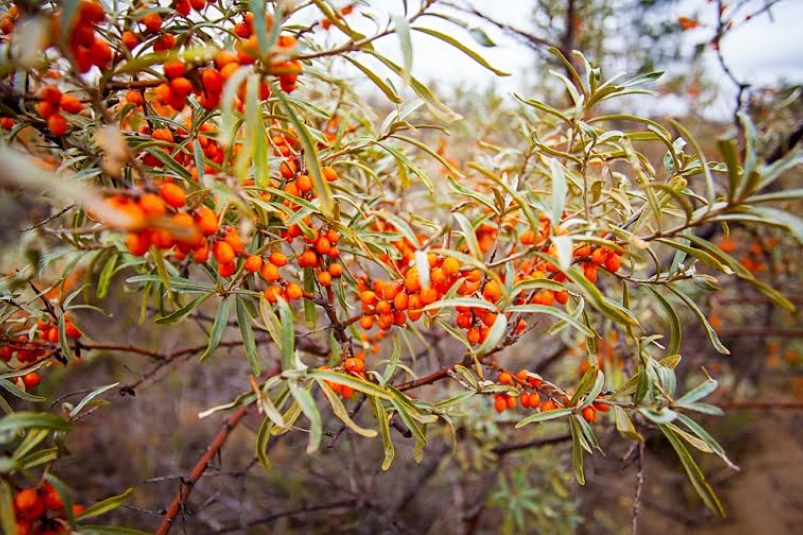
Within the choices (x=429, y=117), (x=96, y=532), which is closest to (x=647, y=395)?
(x=96, y=532)

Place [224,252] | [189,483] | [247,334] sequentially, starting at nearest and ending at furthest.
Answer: [224,252], [247,334], [189,483]

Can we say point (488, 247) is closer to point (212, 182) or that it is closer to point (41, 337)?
point (212, 182)

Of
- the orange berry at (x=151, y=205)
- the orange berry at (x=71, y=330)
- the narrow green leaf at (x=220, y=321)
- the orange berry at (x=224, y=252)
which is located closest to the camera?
the orange berry at (x=151, y=205)

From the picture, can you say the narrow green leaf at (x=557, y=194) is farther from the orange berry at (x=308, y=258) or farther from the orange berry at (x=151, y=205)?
the orange berry at (x=151, y=205)

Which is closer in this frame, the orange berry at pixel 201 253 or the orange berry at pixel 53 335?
the orange berry at pixel 201 253

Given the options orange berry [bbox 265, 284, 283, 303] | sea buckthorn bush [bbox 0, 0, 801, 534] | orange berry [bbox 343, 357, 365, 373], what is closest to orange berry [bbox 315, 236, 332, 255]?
sea buckthorn bush [bbox 0, 0, 801, 534]

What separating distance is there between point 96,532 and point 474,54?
987 mm

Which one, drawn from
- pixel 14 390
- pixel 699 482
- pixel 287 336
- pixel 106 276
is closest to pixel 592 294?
pixel 699 482

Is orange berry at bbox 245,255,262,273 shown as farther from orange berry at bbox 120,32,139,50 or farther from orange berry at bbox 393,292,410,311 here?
orange berry at bbox 120,32,139,50

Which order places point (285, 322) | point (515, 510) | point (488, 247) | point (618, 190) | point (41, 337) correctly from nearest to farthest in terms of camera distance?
1. point (285, 322)
2. point (618, 190)
3. point (41, 337)
4. point (488, 247)
5. point (515, 510)

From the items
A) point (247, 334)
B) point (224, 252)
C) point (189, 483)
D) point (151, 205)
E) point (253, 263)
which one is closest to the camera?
point (151, 205)

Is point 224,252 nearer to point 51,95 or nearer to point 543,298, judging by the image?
point 51,95

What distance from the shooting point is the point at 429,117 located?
77.5 inches

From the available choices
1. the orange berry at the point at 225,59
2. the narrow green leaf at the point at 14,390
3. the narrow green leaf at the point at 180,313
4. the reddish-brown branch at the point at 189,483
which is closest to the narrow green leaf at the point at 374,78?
the orange berry at the point at 225,59
